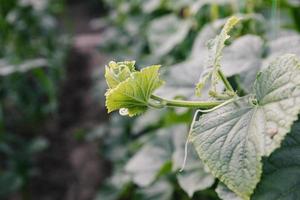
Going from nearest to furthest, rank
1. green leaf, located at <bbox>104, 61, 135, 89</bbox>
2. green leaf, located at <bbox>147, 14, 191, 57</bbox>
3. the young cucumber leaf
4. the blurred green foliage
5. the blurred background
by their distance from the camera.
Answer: the young cucumber leaf → green leaf, located at <bbox>104, 61, 135, 89</bbox> → the blurred background → green leaf, located at <bbox>147, 14, 191, 57</bbox> → the blurred green foliage

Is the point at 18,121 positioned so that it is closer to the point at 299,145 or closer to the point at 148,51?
the point at 148,51

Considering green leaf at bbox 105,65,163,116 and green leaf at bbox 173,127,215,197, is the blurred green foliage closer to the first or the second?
green leaf at bbox 173,127,215,197

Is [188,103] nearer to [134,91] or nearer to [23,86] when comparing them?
[134,91]

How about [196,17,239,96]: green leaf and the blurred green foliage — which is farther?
the blurred green foliage

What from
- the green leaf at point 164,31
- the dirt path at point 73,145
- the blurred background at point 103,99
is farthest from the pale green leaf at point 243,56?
the dirt path at point 73,145

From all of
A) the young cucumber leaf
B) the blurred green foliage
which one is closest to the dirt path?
the blurred green foliage

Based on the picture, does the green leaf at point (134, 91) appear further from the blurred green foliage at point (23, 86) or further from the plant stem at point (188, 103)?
the blurred green foliage at point (23, 86)

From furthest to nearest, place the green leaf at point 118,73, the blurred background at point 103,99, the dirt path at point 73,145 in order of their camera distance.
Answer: the dirt path at point 73,145, the blurred background at point 103,99, the green leaf at point 118,73
